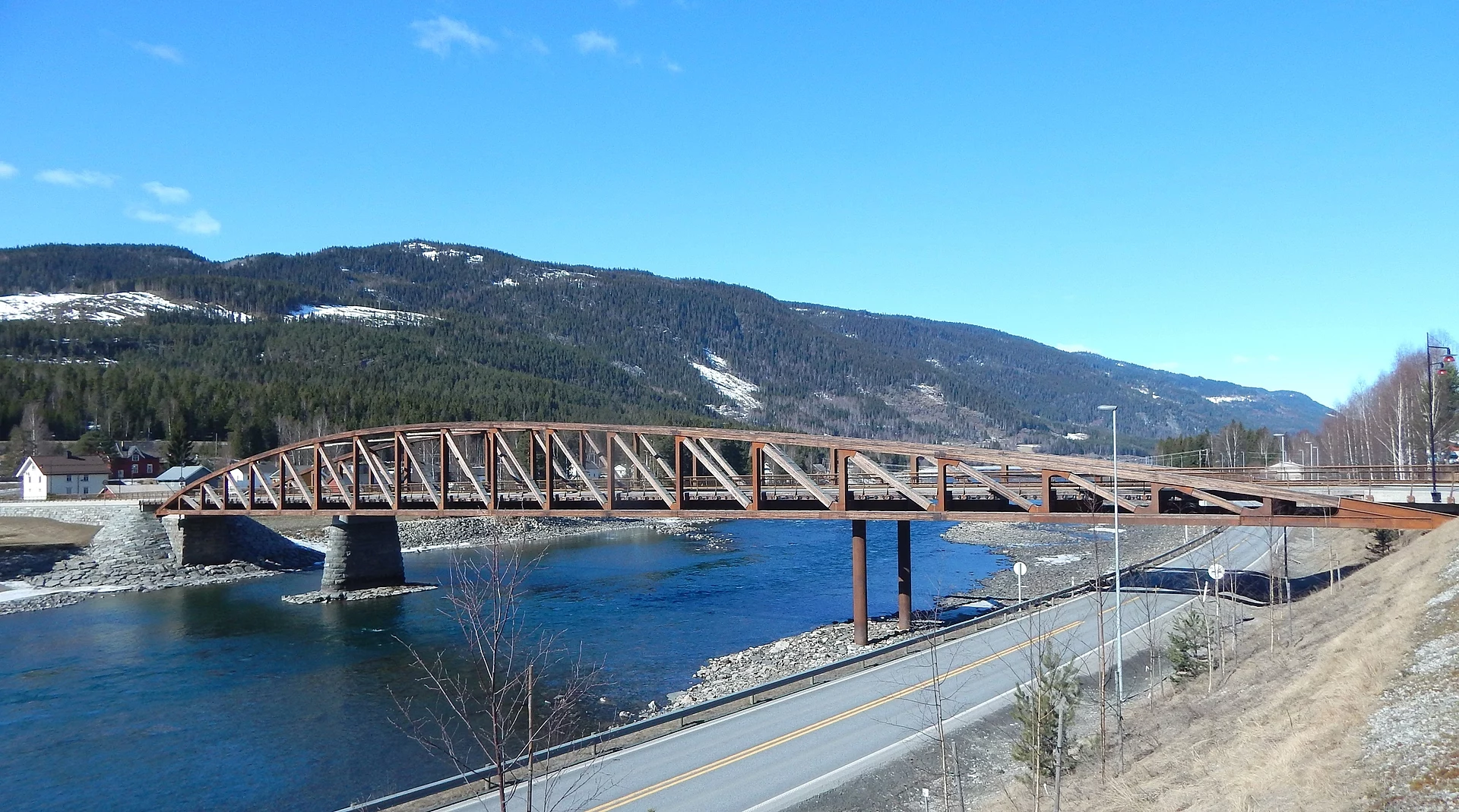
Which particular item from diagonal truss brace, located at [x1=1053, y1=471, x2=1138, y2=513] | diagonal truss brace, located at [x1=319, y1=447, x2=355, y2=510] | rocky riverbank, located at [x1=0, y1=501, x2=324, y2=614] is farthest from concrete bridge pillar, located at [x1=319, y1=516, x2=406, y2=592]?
diagonal truss brace, located at [x1=1053, y1=471, x2=1138, y2=513]

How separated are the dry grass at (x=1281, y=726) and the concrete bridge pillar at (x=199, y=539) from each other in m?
68.8

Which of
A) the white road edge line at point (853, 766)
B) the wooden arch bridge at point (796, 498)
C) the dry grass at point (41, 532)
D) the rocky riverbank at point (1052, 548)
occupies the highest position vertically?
the wooden arch bridge at point (796, 498)

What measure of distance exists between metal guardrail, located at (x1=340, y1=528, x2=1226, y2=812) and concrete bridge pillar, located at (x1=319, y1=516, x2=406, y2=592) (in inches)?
1478

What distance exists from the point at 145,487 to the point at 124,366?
7610cm

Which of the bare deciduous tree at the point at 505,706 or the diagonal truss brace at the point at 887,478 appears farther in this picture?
the diagonal truss brace at the point at 887,478

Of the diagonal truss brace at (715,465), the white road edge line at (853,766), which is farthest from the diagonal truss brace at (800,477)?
the white road edge line at (853,766)

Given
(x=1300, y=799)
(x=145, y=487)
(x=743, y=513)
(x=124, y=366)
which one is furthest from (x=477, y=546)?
(x=124, y=366)

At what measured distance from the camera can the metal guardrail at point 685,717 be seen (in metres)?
19.1

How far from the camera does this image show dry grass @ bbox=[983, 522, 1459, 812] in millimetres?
14108

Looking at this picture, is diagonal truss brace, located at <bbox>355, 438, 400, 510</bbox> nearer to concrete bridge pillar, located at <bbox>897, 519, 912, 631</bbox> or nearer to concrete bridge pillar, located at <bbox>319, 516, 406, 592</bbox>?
concrete bridge pillar, located at <bbox>319, 516, 406, 592</bbox>

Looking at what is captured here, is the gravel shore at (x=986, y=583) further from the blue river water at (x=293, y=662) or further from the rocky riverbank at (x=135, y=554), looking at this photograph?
the rocky riverbank at (x=135, y=554)

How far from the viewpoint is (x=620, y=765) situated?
21.0 metres

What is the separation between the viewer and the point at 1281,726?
1709 cm

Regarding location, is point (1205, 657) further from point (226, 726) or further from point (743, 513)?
point (226, 726)
